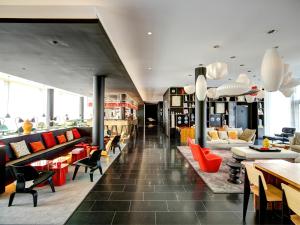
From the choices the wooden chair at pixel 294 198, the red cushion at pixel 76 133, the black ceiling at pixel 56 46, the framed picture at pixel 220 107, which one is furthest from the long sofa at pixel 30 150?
the framed picture at pixel 220 107

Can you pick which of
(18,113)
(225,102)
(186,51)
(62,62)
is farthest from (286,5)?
(18,113)

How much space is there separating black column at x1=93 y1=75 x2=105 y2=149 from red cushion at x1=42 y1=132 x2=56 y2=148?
1450 mm

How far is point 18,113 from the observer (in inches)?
445

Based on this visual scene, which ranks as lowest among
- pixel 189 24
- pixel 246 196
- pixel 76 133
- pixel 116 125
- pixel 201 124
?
pixel 246 196

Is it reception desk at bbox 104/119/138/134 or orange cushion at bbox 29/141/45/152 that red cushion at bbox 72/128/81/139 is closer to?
orange cushion at bbox 29/141/45/152

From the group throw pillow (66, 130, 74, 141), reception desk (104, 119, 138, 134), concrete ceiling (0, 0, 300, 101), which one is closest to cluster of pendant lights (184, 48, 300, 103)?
concrete ceiling (0, 0, 300, 101)

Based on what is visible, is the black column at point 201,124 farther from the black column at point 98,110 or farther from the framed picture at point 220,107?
the framed picture at point 220,107

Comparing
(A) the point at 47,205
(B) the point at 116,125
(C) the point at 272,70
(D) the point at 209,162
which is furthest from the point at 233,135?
(A) the point at 47,205

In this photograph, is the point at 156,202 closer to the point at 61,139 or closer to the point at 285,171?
the point at 285,171

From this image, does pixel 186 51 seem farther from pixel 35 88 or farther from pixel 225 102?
pixel 35 88

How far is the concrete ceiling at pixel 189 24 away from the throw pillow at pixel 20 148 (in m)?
3.18

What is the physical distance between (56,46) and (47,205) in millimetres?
3127

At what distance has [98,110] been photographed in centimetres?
671

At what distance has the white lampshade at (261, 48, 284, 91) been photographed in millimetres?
2628
